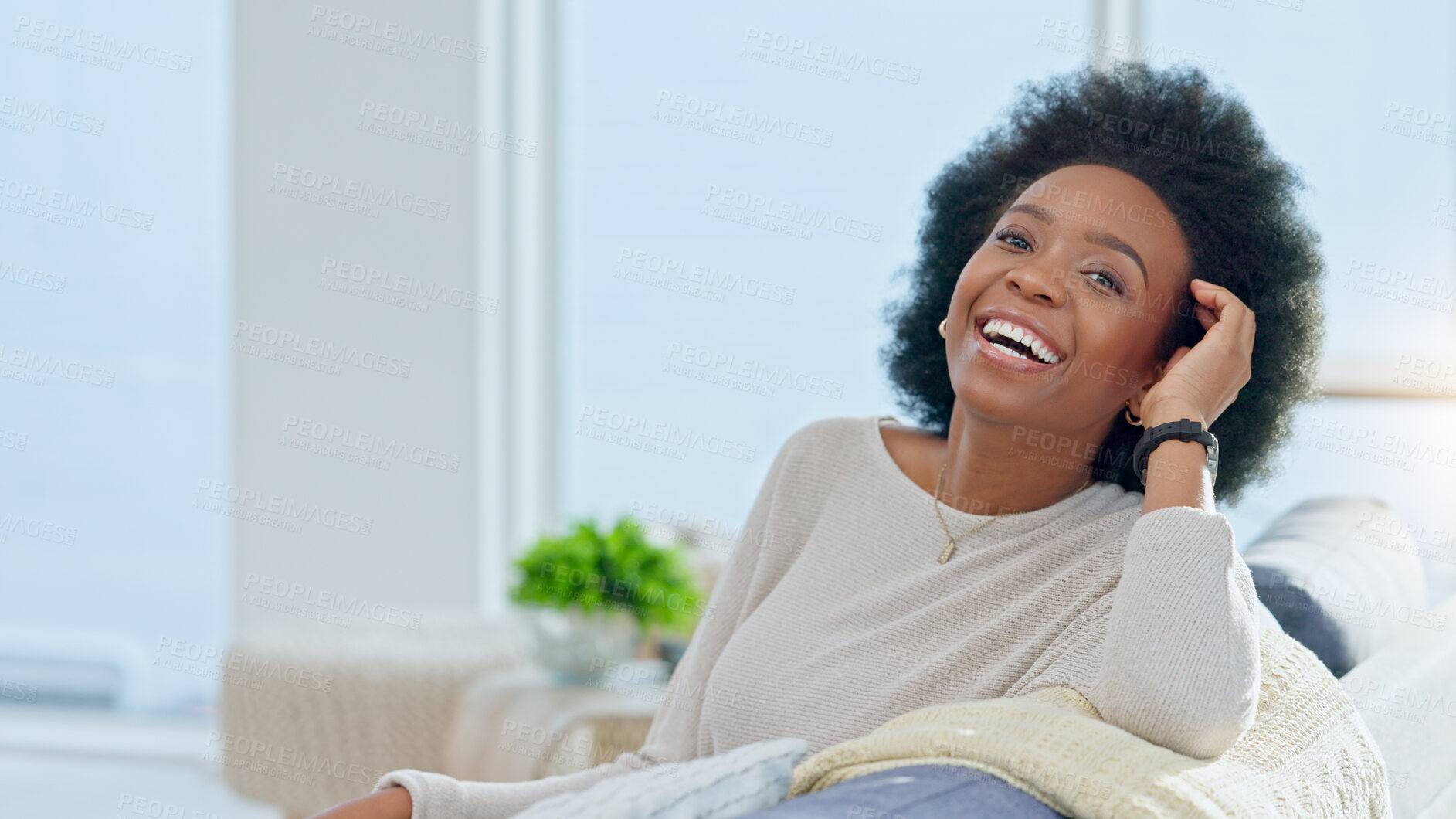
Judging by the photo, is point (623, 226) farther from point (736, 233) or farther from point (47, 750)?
point (47, 750)

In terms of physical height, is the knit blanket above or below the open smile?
below

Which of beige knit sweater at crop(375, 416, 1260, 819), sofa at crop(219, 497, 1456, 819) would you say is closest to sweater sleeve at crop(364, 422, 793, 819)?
beige knit sweater at crop(375, 416, 1260, 819)

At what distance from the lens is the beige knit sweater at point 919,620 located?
100 cm

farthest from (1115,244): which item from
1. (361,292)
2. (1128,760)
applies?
(361,292)

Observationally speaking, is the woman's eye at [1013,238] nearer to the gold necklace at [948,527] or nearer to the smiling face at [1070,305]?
the smiling face at [1070,305]

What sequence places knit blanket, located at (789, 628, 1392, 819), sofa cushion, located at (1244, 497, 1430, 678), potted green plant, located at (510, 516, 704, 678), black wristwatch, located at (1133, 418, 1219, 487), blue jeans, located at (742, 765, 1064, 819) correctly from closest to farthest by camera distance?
blue jeans, located at (742, 765, 1064, 819), knit blanket, located at (789, 628, 1392, 819), black wristwatch, located at (1133, 418, 1219, 487), sofa cushion, located at (1244, 497, 1430, 678), potted green plant, located at (510, 516, 704, 678)

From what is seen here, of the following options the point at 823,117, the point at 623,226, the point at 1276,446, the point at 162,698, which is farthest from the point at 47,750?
the point at 1276,446

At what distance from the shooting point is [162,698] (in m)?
4.77

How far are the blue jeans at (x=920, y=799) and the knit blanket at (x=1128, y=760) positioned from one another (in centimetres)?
2

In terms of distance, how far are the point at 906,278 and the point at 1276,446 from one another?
572 mm

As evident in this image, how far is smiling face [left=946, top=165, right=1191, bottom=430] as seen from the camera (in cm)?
127

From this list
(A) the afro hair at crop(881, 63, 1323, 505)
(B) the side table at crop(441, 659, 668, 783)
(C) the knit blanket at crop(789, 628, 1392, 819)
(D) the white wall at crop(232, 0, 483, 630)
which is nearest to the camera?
(C) the knit blanket at crop(789, 628, 1392, 819)

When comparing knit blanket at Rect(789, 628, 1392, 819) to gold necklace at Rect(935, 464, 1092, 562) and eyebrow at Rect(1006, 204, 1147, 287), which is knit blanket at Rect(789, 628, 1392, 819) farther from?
eyebrow at Rect(1006, 204, 1147, 287)

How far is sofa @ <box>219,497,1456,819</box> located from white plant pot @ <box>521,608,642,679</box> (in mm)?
86
